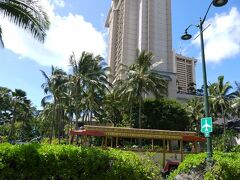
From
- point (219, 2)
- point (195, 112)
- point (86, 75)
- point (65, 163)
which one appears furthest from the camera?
point (195, 112)

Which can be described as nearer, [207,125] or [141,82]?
[207,125]

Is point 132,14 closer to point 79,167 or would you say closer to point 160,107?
point 160,107

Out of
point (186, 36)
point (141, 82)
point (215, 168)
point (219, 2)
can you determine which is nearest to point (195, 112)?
point (141, 82)

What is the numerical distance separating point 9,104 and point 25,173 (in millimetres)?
57474

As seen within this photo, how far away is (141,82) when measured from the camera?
138ft

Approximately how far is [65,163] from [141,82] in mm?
34628

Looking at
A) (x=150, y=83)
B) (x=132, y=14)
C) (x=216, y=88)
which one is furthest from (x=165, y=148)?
(x=132, y=14)

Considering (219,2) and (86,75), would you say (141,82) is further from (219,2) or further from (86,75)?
(219,2)

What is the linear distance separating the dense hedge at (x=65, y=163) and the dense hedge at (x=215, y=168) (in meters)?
2.46

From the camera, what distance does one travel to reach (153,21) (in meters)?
76.4

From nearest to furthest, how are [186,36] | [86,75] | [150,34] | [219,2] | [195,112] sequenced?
[219,2] → [186,36] → [86,75] → [195,112] → [150,34]

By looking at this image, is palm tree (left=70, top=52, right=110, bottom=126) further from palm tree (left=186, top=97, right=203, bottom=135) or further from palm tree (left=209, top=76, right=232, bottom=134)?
palm tree (left=186, top=97, right=203, bottom=135)

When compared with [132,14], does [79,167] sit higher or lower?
lower

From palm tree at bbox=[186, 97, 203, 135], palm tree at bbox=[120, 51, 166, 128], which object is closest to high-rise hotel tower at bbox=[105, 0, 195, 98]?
palm tree at bbox=[186, 97, 203, 135]
